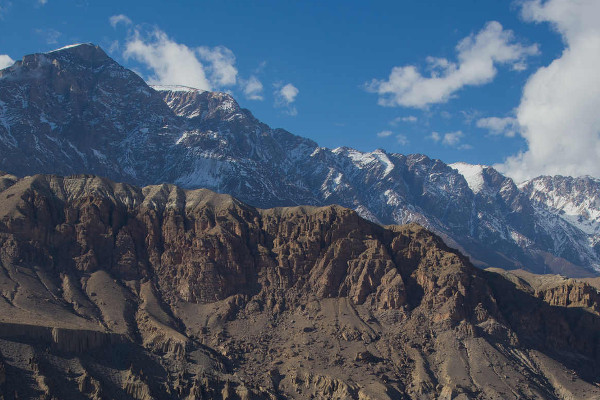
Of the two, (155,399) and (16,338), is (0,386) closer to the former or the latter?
(16,338)

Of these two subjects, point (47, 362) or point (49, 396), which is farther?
point (47, 362)

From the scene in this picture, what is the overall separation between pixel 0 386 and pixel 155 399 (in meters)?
40.2

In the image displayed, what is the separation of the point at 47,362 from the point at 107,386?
1696 centimetres

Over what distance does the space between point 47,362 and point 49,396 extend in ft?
52.1

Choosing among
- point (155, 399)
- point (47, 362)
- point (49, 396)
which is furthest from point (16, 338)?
point (155, 399)

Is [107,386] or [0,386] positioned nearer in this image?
[0,386]

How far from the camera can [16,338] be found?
19912 cm

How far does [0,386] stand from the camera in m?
179

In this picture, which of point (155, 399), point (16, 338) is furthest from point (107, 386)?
point (16, 338)

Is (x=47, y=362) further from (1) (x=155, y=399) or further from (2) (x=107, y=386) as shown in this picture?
(1) (x=155, y=399)

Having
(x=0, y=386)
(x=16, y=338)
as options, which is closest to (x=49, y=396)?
(x=0, y=386)

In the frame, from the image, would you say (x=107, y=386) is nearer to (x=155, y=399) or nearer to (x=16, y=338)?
(x=155, y=399)

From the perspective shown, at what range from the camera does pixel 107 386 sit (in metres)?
200

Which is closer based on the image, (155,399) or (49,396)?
(49,396)
